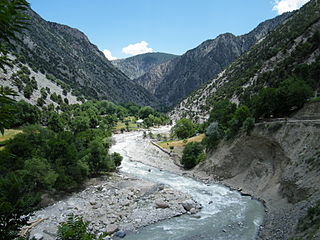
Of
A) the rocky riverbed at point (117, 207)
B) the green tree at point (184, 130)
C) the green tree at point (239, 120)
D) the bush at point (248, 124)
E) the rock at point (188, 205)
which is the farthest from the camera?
the green tree at point (184, 130)

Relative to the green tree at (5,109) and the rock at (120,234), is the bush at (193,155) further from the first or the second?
the green tree at (5,109)

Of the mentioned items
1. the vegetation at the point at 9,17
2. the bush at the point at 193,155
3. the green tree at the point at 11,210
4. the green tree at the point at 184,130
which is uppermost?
the vegetation at the point at 9,17

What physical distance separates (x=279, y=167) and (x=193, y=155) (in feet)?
71.3

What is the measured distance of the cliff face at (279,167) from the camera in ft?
72.6

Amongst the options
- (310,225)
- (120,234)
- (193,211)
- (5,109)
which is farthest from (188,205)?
(5,109)

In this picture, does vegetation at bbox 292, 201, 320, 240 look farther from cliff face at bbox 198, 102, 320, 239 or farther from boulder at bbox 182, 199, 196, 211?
boulder at bbox 182, 199, 196, 211

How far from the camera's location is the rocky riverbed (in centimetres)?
2442

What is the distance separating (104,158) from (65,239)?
3049cm

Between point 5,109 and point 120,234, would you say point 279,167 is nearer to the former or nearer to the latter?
point 120,234

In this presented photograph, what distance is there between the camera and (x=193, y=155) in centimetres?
5047

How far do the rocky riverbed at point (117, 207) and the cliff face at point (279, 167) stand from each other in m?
9.39

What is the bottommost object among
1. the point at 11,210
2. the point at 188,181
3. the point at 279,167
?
the point at 188,181

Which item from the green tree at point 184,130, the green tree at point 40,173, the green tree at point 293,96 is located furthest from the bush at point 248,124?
the green tree at point 184,130

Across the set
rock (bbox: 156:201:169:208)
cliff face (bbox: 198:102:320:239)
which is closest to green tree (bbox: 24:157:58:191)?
rock (bbox: 156:201:169:208)
